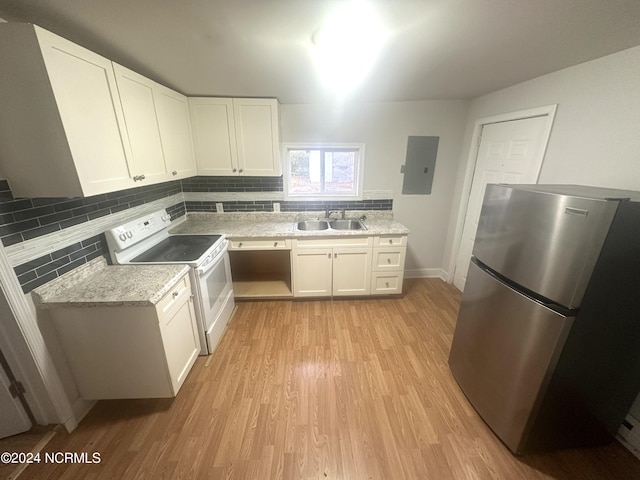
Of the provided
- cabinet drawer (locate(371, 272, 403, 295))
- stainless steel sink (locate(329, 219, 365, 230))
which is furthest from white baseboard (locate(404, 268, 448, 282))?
stainless steel sink (locate(329, 219, 365, 230))

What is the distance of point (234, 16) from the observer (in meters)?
1.09

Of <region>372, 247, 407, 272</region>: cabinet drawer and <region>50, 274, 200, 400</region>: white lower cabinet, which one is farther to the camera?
<region>372, 247, 407, 272</region>: cabinet drawer

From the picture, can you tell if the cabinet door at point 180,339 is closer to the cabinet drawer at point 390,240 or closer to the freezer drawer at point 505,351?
the cabinet drawer at point 390,240

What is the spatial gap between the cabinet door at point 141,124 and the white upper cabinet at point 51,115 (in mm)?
161

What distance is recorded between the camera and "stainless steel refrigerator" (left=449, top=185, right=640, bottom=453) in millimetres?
1017

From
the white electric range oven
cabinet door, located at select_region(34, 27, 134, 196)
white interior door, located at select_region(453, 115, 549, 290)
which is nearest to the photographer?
cabinet door, located at select_region(34, 27, 134, 196)

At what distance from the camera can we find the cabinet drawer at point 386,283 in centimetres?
278

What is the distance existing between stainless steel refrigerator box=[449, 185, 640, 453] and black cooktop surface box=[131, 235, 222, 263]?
2.07 meters

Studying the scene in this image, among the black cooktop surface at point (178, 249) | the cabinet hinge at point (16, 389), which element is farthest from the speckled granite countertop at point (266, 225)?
the cabinet hinge at point (16, 389)

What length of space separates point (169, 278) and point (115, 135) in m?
0.94

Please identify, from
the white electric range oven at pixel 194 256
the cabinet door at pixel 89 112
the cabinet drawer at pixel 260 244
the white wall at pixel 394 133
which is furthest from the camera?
the white wall at pixel 394 133

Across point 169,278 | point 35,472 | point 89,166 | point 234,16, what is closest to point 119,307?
point 169,278

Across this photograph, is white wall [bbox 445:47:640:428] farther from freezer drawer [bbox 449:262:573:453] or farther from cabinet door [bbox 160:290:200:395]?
cabinet door [bbox 160:290:200:395]

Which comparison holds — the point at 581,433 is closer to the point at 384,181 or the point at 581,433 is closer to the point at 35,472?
the point at 384,181
